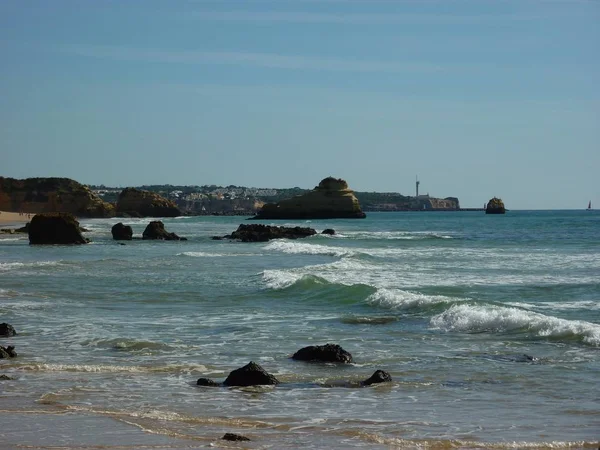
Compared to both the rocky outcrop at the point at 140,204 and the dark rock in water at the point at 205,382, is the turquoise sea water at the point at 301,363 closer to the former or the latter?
the dark rock in water at the point at 205,382

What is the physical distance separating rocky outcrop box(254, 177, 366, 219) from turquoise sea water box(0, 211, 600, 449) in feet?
326

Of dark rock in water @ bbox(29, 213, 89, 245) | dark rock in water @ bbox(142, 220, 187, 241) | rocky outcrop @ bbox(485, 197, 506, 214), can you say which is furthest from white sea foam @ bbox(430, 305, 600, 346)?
rocky outcrop @ bbox(485, 197, 506, 214)

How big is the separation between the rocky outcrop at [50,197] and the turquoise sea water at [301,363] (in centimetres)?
10417

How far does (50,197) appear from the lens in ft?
431

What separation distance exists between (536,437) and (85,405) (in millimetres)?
4690

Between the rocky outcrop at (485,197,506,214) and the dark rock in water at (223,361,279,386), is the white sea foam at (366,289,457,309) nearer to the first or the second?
the dark rock in water at (223,361,279,386)

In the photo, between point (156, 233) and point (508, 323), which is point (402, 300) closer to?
point (508, 323)

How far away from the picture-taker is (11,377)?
11453 mm

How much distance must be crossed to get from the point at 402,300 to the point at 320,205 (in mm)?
109057

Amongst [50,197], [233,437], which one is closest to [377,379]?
[233,437]

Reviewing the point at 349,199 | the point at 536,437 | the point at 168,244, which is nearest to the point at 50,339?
the point at 536,437

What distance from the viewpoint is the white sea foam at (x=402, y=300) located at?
62.7 feet

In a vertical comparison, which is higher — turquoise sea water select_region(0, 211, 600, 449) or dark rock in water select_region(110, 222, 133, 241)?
dark rock in water select_region(110, 222, 133, 241)

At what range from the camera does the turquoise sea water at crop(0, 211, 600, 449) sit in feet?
28.6
